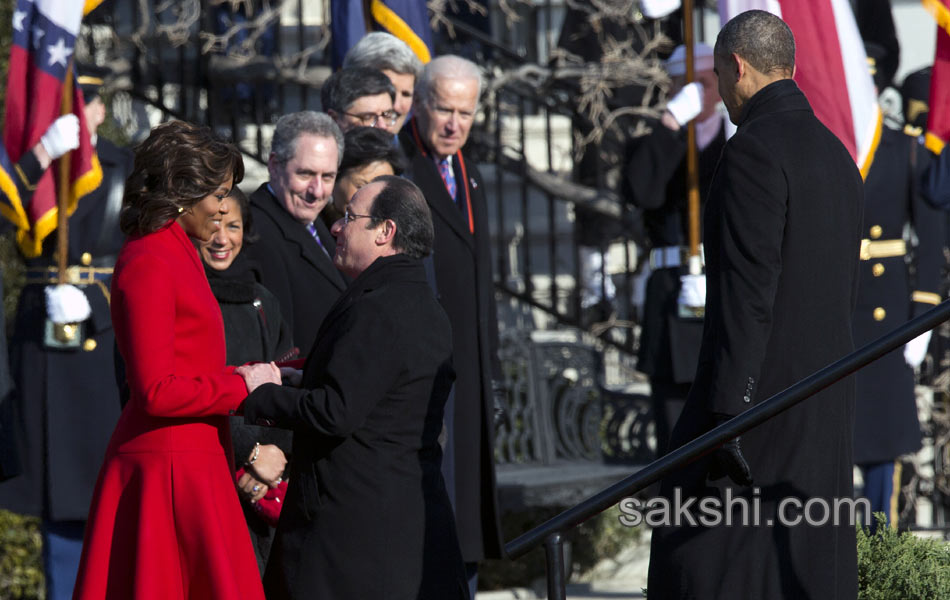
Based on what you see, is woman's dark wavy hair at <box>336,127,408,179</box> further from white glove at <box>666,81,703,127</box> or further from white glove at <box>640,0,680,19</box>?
white glove at <box>640,0,680,19</box>

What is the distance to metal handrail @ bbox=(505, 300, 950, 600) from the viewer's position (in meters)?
3.61

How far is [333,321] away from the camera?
12.4ft

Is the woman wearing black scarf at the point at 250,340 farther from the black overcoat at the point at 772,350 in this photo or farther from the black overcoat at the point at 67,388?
the black overcoat at the point at 67,388

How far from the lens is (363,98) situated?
545 centimetres

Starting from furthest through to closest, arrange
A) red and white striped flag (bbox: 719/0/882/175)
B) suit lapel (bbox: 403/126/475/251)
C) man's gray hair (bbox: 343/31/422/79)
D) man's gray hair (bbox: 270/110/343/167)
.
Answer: man's gray hair (bbox: 343/31/422/79)
red and white striped flag (bbox: 719/0/882/175)
suit lapel (bbox: 403/126/475/251)
man's gray hair (bbox: 270/110/343/167)

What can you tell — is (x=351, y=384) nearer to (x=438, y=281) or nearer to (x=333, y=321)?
(x=333, y=321)

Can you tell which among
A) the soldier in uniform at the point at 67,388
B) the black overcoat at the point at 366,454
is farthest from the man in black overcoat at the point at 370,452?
the soldier in uniform at the point at 67,388

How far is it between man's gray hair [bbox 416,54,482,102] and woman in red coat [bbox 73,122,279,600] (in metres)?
1.75

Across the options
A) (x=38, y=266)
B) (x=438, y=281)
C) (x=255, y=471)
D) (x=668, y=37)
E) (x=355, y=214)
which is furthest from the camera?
(x=668, y=37)

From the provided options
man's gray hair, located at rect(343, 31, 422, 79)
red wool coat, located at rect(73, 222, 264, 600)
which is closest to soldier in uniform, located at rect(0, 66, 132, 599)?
man's gray hair, located at rect(343, 31, 422, 79)

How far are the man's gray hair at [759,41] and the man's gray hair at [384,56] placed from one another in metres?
1.97

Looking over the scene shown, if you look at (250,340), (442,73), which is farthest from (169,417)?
(442,73)

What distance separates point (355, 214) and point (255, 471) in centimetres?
81

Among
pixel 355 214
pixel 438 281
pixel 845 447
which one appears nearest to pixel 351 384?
pixel 355 214
